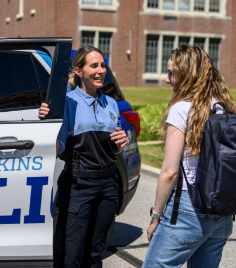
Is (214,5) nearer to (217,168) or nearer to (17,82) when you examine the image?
(17,82)

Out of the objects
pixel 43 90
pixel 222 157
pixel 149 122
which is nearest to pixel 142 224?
pixel 43 90

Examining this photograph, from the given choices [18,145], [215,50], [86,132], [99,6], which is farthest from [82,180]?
[215,50]

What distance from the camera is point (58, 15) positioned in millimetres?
29750

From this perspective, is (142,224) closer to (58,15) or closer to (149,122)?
(149,122)

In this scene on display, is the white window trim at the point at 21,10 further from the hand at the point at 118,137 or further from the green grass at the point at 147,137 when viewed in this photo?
the hand at the point at 118,137

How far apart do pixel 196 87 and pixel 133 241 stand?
257 cm

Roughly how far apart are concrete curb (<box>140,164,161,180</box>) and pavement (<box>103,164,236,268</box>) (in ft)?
3.32

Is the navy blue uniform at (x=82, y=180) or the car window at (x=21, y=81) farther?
the car window at (x=21, y=81)

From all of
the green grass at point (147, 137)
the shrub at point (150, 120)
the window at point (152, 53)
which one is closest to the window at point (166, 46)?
the window at point (152, 53)

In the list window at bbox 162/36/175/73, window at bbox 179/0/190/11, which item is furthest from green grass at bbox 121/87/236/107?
window at bbox 179/0/190/11

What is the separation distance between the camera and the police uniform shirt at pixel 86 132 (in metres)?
2.75

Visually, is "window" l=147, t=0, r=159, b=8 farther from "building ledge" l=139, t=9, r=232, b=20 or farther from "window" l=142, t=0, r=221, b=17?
"building ledge" l=139, t=9, r=232, b=20

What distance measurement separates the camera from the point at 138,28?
31.8m

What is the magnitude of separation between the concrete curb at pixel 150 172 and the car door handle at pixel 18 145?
15.3 ft
